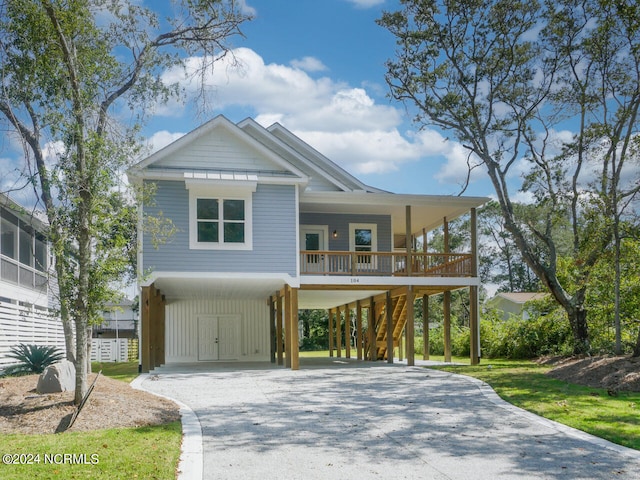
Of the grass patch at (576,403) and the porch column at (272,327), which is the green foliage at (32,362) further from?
the porch column at (272,327)

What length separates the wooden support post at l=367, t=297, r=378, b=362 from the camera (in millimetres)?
24672

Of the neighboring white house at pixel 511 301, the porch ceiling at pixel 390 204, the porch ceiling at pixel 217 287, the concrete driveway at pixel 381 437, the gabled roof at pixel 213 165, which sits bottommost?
the concrete driveway at pixel 381 437

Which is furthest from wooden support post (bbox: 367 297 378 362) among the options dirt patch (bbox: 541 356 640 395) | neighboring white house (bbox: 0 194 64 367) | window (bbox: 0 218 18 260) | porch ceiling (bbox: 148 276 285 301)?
window (bbox: 0 218 18 260)

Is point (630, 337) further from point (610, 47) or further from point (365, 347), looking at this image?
point (365, 347)

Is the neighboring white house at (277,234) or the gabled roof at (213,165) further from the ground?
the gabled roof at (213,165)

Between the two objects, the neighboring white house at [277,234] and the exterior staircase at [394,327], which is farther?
the exterior staircase at [394,327]

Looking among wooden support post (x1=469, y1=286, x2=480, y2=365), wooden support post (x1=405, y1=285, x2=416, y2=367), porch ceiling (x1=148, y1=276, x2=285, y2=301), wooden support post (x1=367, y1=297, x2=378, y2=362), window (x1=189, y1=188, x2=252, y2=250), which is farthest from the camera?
wooden support post (x1=367, y1=297, x2=378, y2=362)

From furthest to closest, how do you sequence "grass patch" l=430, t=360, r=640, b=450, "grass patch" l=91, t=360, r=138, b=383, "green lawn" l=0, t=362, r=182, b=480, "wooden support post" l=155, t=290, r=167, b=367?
1. "wooden support post" l=155, t=290, r=167, b=367
2. "grass patch" l=91, t=360, r=138, b=383
3. "grass patch" l=430, t=360, r=640, b=450
4. "green lawn" l=0, t=362, r=182, b=480

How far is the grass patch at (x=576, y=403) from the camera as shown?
30.6 feet

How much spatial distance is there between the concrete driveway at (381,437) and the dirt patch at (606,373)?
2.32m

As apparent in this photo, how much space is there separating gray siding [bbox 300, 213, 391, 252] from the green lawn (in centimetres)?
1488

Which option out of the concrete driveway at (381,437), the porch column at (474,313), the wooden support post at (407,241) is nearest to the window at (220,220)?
the wooden support post at (407,241)

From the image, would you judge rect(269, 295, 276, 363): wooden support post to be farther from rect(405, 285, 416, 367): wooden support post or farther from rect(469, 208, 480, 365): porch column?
rect(469, 208, 480, 365): porch column

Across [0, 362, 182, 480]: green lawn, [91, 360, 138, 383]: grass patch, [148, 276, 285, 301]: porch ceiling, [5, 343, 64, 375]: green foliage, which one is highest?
[148, 276, 285, 301]: porch ceiling
